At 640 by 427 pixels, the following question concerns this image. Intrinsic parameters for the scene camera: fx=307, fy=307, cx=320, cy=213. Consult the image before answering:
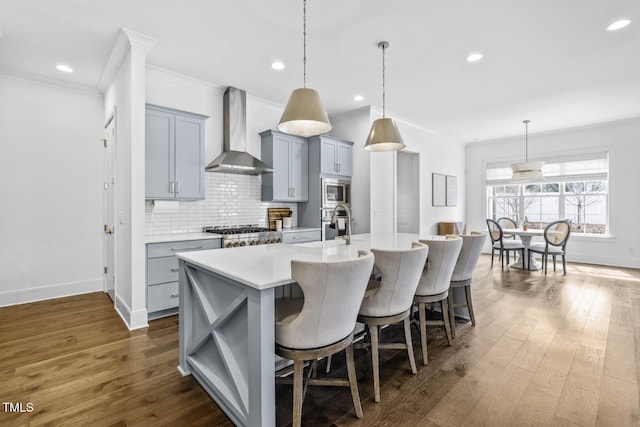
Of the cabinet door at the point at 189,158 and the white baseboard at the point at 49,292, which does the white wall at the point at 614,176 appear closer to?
the cabinet door at the point at 189,158

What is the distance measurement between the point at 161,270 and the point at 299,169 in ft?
8.40

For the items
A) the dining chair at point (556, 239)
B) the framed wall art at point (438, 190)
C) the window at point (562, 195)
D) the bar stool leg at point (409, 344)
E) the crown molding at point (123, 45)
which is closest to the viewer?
the bar stool leg at point (409, 344)

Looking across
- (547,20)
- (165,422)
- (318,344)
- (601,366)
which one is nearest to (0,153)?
(165,422)

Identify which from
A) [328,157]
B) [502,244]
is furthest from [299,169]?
[502,244]

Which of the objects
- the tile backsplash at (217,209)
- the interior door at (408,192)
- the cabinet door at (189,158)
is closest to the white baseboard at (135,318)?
the tile backsplash at (217,209)

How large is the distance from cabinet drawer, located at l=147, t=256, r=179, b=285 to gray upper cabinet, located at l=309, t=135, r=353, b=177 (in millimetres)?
2574

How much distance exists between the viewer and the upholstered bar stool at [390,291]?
1.88 metres

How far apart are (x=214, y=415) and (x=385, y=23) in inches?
131

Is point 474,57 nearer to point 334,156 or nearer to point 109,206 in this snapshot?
point 334,156

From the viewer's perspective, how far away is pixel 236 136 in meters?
4.25

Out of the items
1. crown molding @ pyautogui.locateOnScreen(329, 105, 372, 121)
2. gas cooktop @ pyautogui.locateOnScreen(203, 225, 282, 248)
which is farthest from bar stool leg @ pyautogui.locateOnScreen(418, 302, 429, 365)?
crown molding @ pyautogui.locateOnScreen(329, 105, 372, 121)

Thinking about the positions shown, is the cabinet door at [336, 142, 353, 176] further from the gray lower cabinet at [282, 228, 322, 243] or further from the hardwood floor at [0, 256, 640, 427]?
the hardwood floor at [0, 256, 640, 427]

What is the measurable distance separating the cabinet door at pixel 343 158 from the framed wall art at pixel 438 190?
2438 millimetres

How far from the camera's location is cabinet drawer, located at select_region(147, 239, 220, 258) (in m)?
3.19
